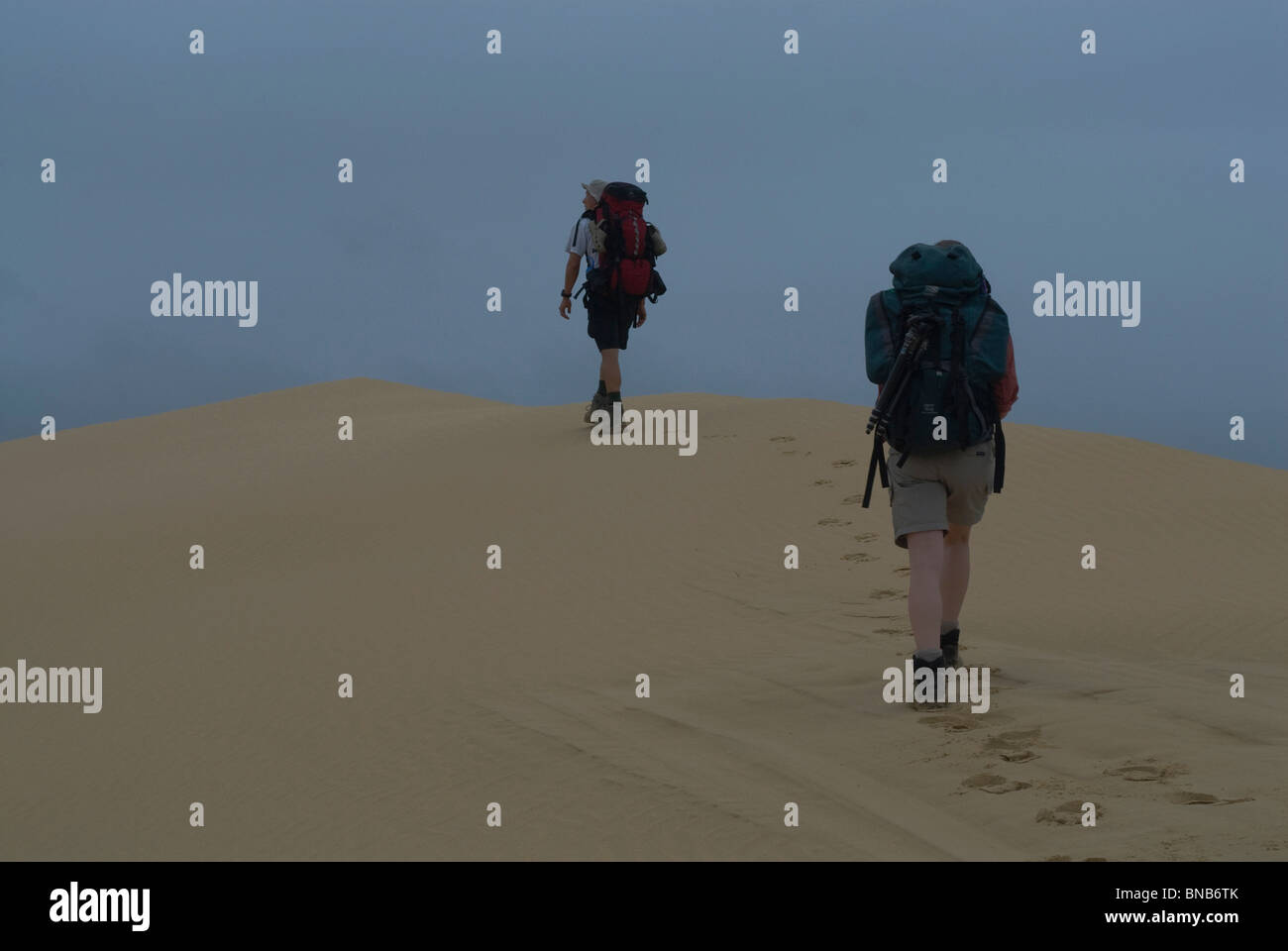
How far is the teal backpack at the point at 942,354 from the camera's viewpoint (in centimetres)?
630

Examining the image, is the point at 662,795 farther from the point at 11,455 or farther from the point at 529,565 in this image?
the point at 11,455

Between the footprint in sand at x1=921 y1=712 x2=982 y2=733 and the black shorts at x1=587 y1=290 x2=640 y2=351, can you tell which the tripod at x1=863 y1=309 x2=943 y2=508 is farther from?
the black shorts at x1=587 y1=290 x2=640 y2=351

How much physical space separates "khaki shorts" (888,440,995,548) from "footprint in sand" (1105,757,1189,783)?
137 centimetres

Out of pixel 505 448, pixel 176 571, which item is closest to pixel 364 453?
pixel 505 448

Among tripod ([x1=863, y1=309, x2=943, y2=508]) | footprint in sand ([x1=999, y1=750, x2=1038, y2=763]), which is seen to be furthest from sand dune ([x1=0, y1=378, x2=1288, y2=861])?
tripod ([x1=863, y1=309, x2=943, y2=508])

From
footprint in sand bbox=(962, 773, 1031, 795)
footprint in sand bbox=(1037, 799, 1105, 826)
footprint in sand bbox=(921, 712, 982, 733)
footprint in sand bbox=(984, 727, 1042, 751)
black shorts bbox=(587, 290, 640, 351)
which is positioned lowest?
footprint in sand bbox=(1037, 799, 1105, 826)

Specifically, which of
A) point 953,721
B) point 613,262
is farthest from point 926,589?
point 613,262

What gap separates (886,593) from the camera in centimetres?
912

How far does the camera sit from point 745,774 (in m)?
5.75

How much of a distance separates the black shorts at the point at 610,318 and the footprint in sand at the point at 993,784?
8263 mm

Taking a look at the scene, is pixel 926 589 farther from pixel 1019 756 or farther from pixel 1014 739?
pixel 1019 756

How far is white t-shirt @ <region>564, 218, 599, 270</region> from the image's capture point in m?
13.0

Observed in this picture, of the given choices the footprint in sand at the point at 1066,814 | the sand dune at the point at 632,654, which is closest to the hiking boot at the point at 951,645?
the sand dune at the point at 632,654

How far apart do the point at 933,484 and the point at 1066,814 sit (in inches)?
73.5
